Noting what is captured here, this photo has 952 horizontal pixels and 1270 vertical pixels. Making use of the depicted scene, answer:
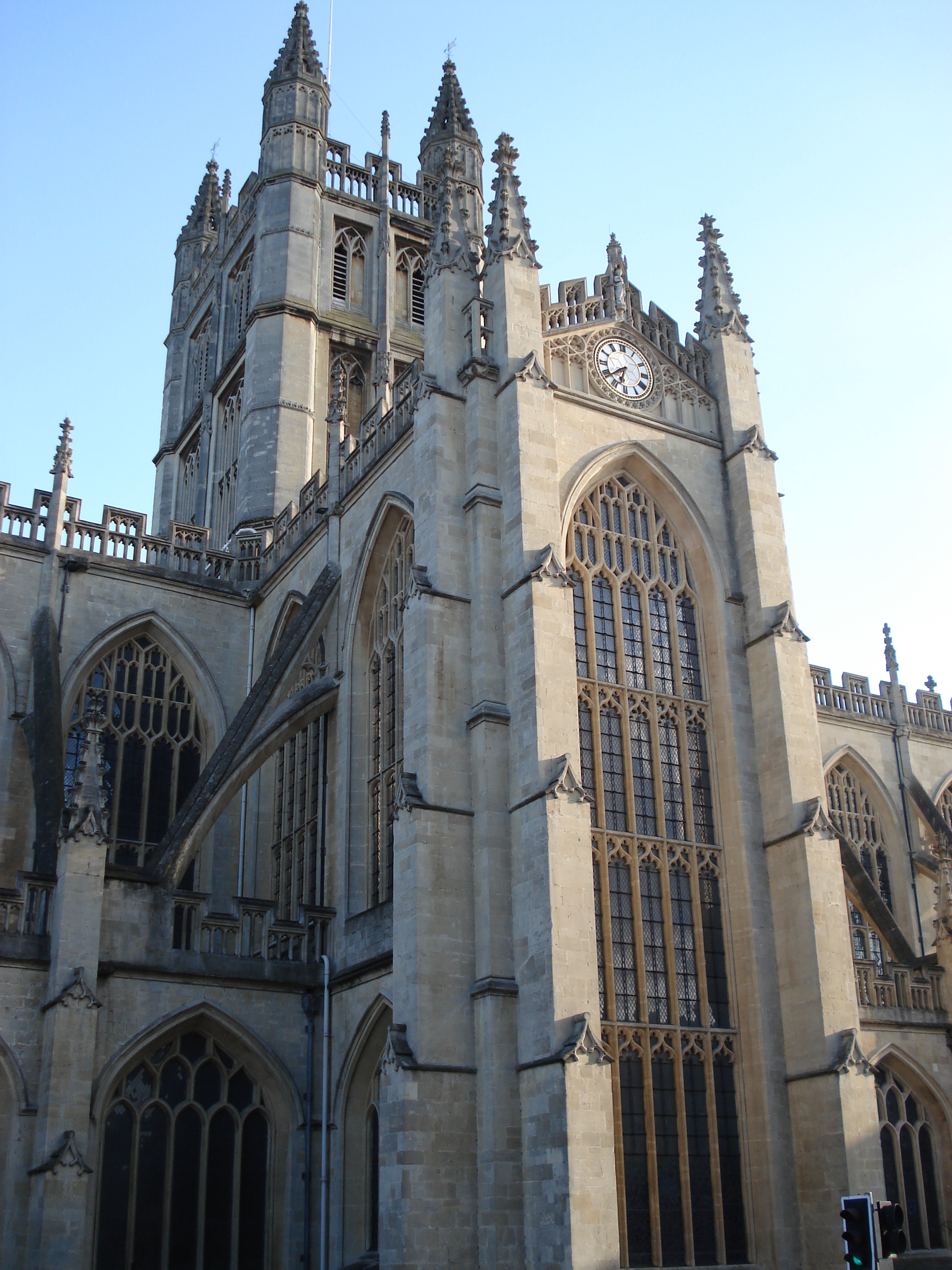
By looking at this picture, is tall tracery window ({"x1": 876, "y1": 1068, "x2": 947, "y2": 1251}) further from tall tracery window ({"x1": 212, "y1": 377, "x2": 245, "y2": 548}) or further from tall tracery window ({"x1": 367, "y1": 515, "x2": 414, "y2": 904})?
tall tracery window ({"x1": 212, "y1": 377, "x2": 245, "y2": 548})

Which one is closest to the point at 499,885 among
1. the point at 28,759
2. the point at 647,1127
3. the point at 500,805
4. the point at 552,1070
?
the point at 500,805

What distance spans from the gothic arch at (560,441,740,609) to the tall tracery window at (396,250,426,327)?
18257mm

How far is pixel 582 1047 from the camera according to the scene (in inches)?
674

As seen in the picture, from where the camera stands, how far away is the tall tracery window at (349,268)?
39.7 m

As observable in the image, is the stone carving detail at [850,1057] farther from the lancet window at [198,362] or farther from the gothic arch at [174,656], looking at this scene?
the lancet window at [198,362]

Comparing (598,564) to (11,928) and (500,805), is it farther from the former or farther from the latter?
(11,928)

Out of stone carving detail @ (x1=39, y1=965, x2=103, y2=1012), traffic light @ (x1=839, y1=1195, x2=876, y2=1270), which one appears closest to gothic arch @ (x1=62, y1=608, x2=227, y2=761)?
stone carving detail @ (x1=39, y1=965, x2=103, y2=1012)

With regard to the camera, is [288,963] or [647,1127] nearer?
[647,1127]

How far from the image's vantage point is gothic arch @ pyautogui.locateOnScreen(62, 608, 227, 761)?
28109 millimetres

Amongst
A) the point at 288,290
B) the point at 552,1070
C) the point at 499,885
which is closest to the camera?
the point at 552,1070

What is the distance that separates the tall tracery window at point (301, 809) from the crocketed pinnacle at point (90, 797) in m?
4.13

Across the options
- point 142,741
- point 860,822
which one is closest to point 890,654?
point 860,822

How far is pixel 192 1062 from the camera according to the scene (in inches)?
826

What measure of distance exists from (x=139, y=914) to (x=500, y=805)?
20.1 ft
